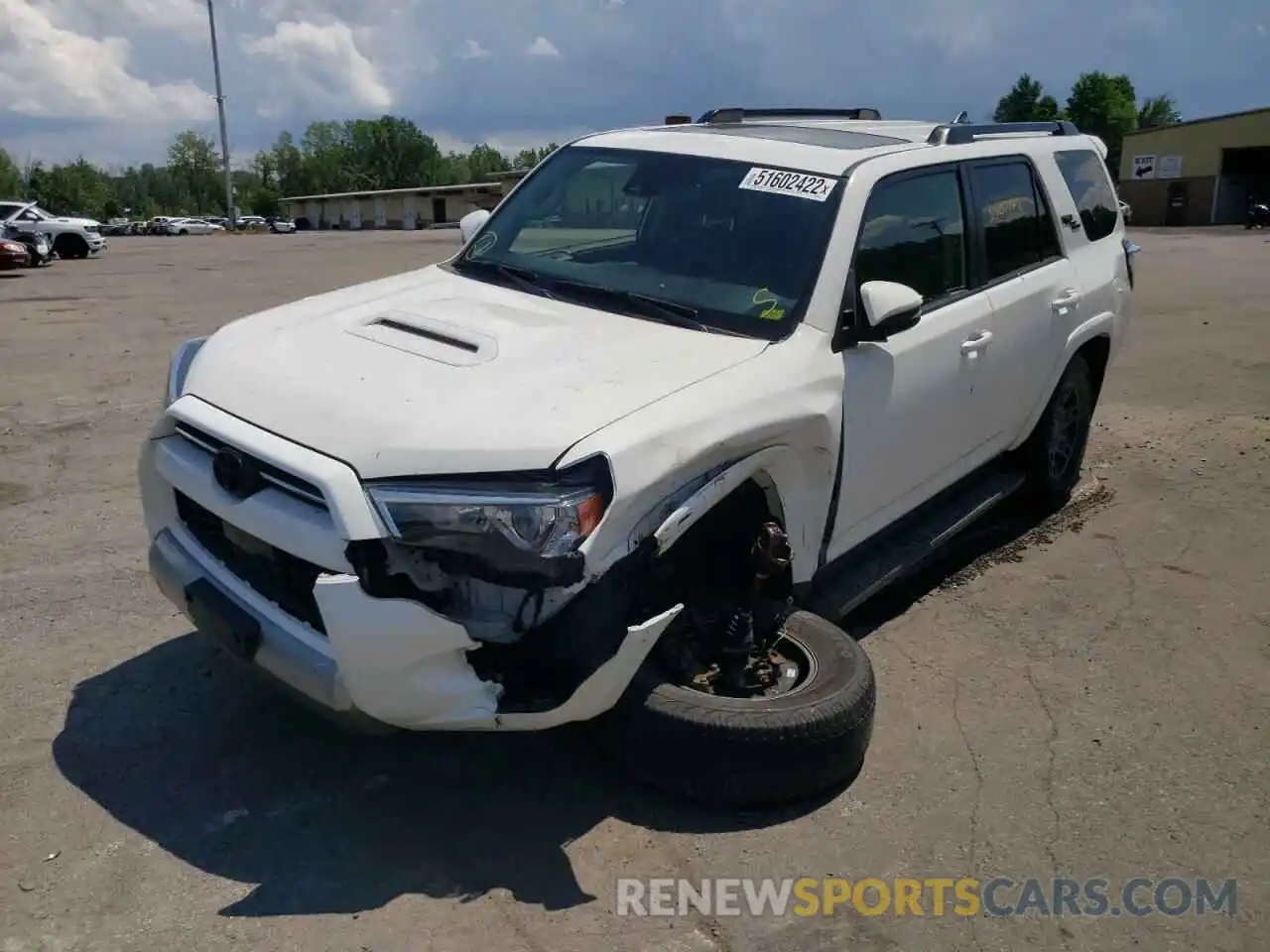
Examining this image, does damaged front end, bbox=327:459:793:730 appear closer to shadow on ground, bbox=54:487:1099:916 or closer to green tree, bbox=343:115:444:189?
shadow on ground, bbox=54:487:1099:916

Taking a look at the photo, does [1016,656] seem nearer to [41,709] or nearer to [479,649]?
[479,649]

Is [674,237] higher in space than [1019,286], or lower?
higher

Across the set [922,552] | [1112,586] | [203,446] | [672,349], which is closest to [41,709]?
[203,446]

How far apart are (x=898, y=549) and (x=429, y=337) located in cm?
215

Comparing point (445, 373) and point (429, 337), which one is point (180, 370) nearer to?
point (429, 337)

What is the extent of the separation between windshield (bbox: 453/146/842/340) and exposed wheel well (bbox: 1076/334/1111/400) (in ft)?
8.78

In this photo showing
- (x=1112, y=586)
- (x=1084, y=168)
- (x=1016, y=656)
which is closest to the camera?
(x=1016, y=656)

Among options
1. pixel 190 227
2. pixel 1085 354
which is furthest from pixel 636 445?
pixel 190 227

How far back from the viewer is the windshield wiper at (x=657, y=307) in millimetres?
3730

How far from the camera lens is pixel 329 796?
11.1 feet

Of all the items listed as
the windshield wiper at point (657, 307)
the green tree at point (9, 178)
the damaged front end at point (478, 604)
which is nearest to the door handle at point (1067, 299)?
the windshield wiper at point (657, 307)

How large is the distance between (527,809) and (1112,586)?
318cm

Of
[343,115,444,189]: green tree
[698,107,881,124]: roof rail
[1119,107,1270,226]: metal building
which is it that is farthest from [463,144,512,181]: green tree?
[698,107,881,124]: roof rail

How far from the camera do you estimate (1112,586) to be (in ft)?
17.0
